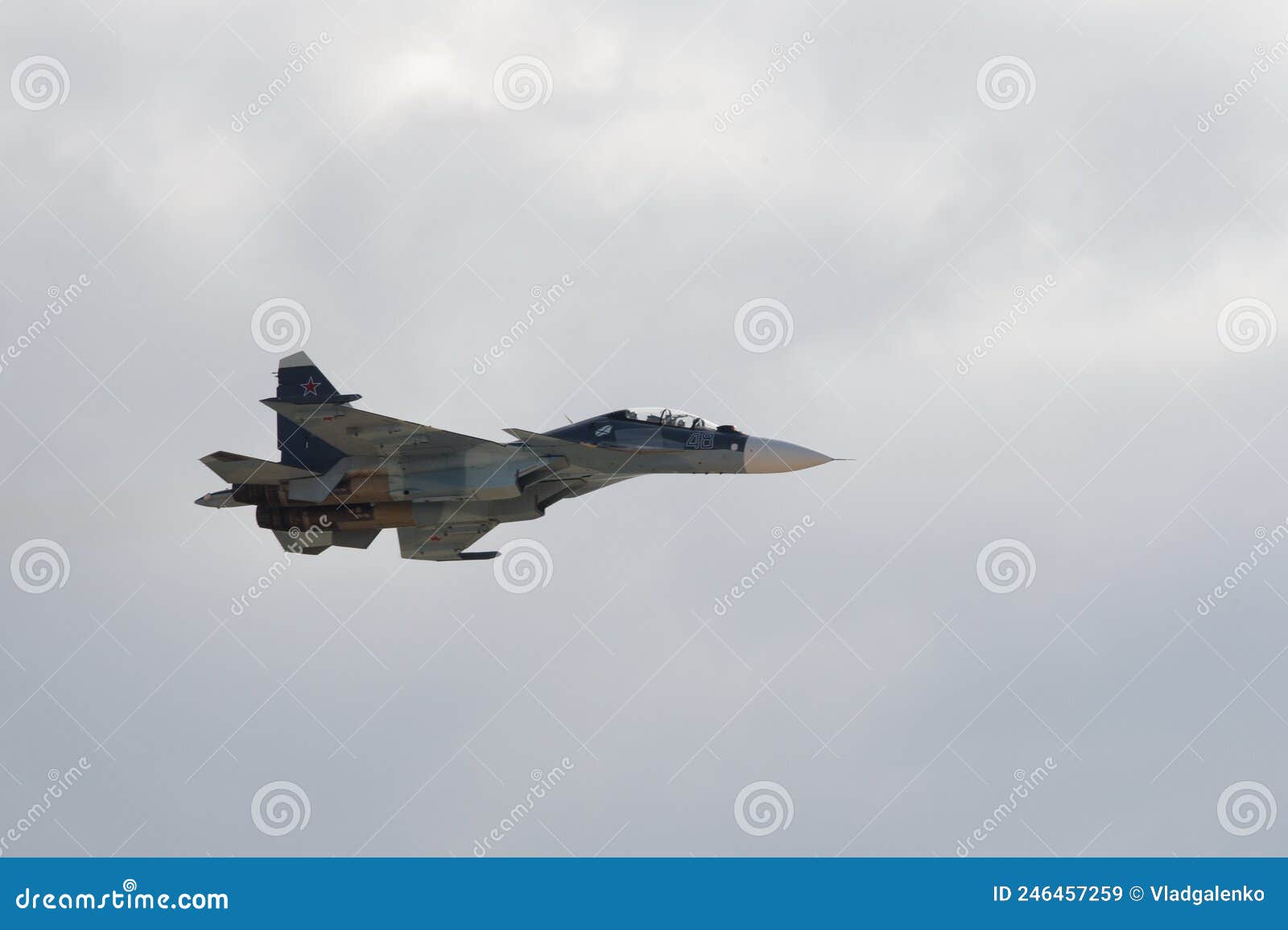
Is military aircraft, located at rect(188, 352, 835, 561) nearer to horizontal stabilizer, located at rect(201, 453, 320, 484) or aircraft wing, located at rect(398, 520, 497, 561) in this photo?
horizontal stabilizer, located at rect(201, 453, 320, 484)

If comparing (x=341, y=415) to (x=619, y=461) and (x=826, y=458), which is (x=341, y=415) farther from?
(x=826, y=458)

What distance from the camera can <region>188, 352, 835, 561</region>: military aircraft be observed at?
142 feet

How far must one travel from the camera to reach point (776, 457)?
141ft

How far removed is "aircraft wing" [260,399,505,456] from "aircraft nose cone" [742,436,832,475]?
6.12 meters

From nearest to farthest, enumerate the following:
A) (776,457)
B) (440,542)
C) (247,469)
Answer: (776,457), (247,469), (440,542)

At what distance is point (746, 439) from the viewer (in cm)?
4341

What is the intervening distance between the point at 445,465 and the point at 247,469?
5.16 m

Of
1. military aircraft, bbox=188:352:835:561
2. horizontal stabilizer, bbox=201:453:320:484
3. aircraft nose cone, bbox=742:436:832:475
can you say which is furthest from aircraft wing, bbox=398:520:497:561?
aircraft nose cone, bbox=742:436:832:475

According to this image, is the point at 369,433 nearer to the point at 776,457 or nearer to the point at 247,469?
the point at 247,469

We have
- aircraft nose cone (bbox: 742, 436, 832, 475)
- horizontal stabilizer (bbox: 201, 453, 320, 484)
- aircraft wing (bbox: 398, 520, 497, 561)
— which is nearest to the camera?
aircraft nose cone (bbox: 742, 436, 832, 475)

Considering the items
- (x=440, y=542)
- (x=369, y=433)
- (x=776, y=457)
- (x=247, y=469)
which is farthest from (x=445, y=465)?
(x=776, y=457)

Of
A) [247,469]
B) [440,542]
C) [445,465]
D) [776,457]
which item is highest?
[776,457]
